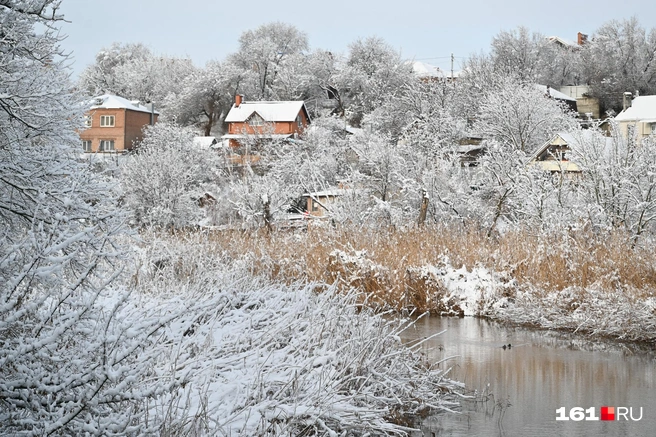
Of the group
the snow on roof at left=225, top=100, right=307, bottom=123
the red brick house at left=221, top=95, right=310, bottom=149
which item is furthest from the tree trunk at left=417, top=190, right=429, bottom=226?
the snow on roof at left=225, top=100, right=307, bottom=123

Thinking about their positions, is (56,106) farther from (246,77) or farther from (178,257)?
(246,77)

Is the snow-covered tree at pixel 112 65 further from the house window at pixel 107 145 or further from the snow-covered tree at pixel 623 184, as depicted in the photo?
the snow-covered tree at pixel 623 184

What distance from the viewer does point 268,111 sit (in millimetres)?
53156

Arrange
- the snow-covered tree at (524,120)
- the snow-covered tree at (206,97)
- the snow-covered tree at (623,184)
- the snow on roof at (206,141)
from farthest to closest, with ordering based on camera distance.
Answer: the snow-covered tree at (206,97) → the snow on roof at (206,141) → the snow-covered tree at (524,120) → the snow-covered tree at (623,184)

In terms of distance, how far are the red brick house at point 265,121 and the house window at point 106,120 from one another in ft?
27.3

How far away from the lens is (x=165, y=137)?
46.2 meters

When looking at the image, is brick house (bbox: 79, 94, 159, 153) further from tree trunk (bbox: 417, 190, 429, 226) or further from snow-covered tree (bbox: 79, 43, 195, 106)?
tree trunk (bbox: 417, 190, 429, 226)

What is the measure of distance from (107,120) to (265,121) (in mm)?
11721

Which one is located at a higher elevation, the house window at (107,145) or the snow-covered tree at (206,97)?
the snow-covered tree at (206,97)

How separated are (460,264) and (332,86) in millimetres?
45313

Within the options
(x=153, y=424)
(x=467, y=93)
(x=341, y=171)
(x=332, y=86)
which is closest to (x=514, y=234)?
(x=153, y=424)

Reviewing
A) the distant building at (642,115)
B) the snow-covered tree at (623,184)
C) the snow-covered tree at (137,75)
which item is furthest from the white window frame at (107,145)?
the snow-covered tree at (623,184)

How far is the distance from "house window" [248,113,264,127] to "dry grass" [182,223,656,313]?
3221 cm

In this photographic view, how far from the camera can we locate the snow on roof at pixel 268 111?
5231 centimetres
